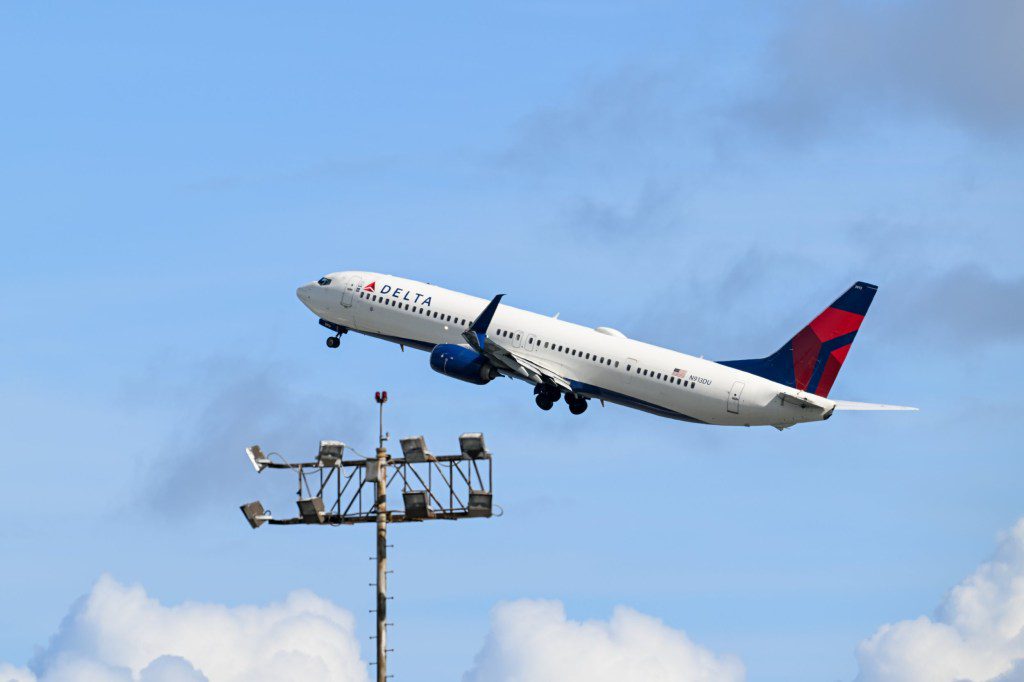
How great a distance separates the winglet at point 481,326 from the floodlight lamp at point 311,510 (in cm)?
4772

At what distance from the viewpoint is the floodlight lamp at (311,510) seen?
7638cm

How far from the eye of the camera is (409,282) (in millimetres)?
132125

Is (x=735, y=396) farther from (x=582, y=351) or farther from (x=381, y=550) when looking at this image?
(x=381, y=550)

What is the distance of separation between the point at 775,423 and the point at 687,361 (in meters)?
6.58

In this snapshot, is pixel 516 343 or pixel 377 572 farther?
pixel 516 343

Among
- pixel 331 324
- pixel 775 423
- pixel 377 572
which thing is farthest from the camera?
pixel 331 324

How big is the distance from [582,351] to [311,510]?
5019 cm

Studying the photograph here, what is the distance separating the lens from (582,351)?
124812 mm

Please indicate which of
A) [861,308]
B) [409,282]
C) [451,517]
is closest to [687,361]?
[861,308]

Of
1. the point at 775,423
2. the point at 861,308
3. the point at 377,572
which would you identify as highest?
the point at 861,308

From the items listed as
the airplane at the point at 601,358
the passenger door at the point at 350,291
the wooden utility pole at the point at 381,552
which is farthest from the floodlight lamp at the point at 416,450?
the passenger door at the point at 350,291

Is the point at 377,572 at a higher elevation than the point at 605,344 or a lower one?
lower

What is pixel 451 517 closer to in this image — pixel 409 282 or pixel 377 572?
pixel 377 572

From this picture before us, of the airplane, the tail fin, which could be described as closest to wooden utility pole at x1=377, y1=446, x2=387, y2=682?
the airplane
